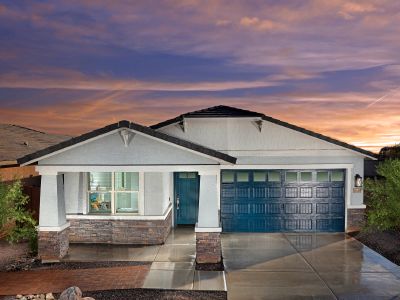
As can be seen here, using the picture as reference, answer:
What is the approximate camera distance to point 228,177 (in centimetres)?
1477

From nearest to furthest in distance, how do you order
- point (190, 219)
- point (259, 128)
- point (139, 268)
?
point (139, 268) → point (259, 128) → point (190, 219)

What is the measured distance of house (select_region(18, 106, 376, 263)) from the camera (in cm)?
1059

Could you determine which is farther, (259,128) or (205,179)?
(259,128)

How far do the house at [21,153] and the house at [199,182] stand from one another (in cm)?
217

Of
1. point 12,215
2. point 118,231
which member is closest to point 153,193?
point 118,231

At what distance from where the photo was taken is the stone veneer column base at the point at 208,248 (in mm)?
10562

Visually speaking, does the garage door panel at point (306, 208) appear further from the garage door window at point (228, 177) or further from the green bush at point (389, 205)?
the garage door window at point (228, 177)

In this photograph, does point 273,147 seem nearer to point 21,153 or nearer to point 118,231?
point 118,231

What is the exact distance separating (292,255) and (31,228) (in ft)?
26.0

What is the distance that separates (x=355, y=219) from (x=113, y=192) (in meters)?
8.99

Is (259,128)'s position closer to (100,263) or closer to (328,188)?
(328,188)

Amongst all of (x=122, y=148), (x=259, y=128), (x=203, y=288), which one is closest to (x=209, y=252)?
(x=203, y=288)

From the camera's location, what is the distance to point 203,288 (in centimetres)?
884

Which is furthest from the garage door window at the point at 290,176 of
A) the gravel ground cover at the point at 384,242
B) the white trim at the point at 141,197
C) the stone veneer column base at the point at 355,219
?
the white trim at the point at 141,197
